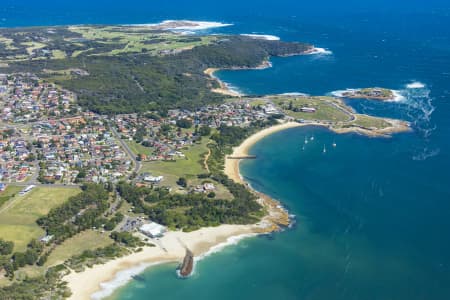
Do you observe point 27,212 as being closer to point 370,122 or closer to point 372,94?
point 370,122

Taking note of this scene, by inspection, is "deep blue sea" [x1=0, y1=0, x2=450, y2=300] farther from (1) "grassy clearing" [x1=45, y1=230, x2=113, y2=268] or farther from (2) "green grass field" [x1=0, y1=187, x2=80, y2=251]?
(2) "green grass field" [x1=0, y1=187, x2=80, y2=251]

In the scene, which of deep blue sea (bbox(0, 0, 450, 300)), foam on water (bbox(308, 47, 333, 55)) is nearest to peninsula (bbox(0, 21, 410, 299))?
deep blue sea (bbox(0, 0, 450, 300))

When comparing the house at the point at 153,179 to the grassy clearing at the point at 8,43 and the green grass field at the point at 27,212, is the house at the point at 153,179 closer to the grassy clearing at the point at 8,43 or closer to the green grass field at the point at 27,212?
the green grass field at the point at 27,212

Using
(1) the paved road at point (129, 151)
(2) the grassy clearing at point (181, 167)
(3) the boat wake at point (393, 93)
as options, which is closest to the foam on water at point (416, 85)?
(3) the boat wake at point (393, 93)

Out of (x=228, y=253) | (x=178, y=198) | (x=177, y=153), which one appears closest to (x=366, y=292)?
(x=228, y=253)

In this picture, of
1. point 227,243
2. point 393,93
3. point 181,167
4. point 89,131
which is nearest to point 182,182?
point 181,167

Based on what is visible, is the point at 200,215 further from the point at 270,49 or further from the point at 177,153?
the point at 270,49
